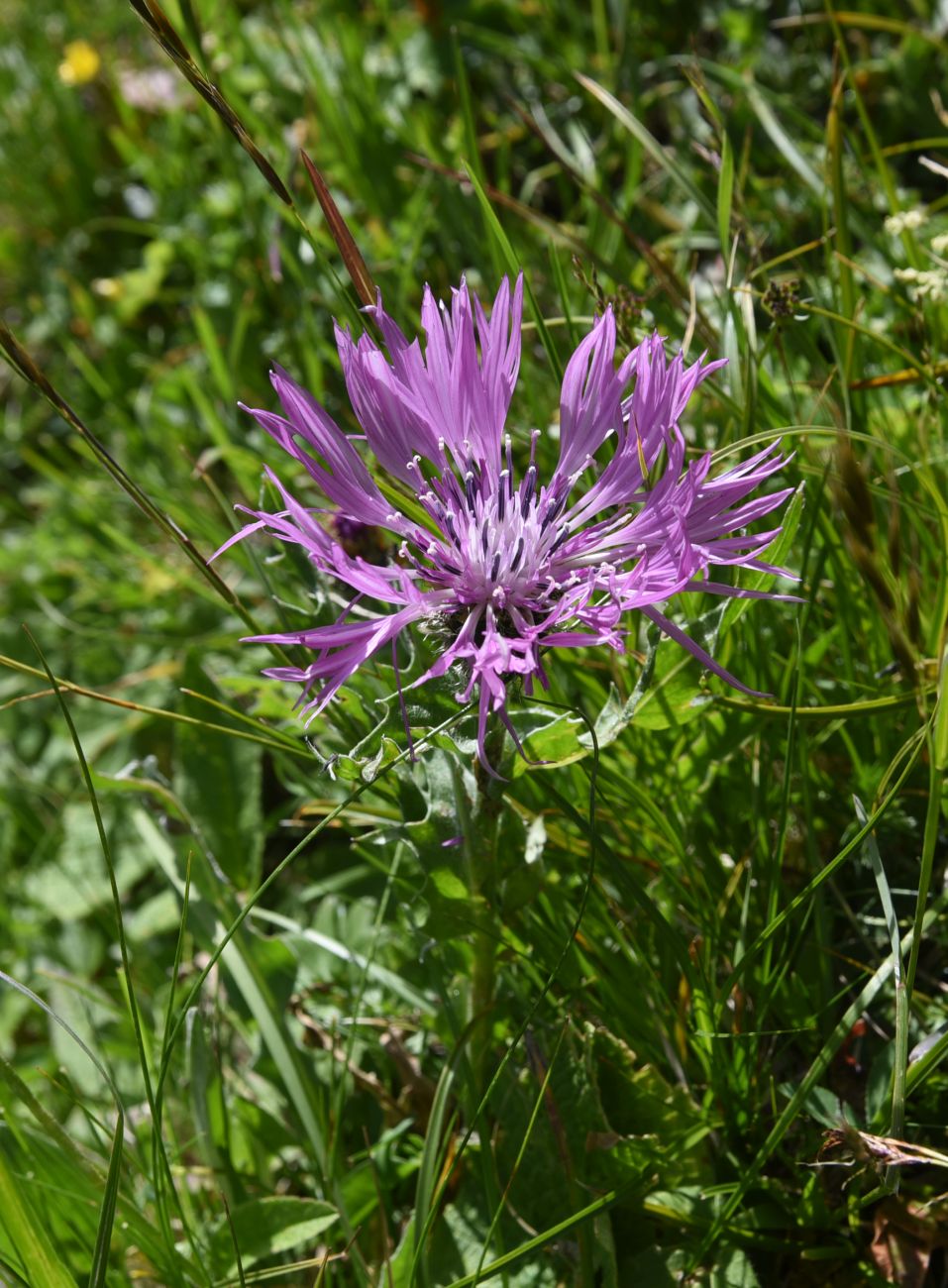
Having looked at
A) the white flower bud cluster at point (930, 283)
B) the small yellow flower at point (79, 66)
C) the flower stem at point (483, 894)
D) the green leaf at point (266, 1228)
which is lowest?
the green leaf at point (266, 1228)

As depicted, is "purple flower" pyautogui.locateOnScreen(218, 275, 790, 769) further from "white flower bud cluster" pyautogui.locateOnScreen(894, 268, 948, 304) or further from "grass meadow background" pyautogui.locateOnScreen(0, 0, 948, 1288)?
"white flower bud cluster" pyautogui.locateOnScreen(894, 268, 948, 304)

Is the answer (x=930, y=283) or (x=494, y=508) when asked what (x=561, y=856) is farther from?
(x=930, y=283)

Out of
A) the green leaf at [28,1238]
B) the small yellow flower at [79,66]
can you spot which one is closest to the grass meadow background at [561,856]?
the green leaf at [28,1238]

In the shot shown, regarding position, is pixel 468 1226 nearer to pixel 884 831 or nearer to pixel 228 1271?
pixel 228 1271

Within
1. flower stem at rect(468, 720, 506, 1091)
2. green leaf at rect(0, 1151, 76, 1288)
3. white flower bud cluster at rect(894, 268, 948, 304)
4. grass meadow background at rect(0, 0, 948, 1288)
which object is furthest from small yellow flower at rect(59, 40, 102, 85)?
green leaf at rect(0, 1151, 76, 1288)

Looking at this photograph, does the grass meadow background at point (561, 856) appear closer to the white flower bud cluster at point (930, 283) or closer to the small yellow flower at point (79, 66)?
the white flower bud cluster at point (930, 283)

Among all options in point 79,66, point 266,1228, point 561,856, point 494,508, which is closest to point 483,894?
point 561,856
